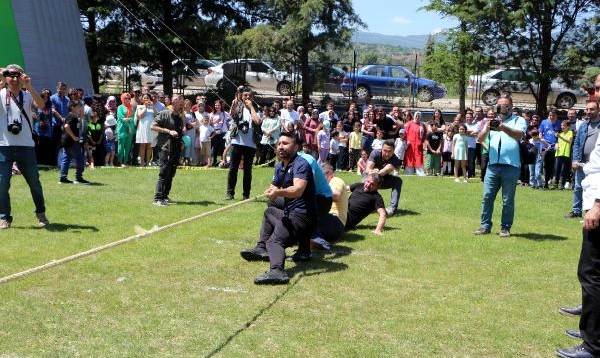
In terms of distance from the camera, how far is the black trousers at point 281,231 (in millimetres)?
6924

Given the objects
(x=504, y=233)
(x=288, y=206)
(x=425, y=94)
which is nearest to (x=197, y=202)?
(x=288, y=206)

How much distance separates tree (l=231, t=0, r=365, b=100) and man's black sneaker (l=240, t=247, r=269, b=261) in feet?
60.0

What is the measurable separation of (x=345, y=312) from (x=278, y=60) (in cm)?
2148

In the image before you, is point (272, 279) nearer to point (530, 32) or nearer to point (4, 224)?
point (4, 224)

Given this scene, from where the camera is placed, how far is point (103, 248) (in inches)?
293

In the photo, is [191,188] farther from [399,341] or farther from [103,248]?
[399,341]

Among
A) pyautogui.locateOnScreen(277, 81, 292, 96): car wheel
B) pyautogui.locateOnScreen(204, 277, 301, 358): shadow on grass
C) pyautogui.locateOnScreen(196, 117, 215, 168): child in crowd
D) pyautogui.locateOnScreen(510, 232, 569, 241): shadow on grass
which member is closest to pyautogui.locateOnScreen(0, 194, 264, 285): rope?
pyautogui.locateOnScreen(204, 277, 301, 358): shadow on grass

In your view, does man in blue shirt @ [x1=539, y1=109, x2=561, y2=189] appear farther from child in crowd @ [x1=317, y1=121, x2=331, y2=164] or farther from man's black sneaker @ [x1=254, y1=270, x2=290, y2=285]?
man's black sneaker @ [x1=254, y1=270, x2=290, y2=285]

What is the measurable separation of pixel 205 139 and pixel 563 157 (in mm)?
9018

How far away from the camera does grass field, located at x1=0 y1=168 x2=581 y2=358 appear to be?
16.8 feet

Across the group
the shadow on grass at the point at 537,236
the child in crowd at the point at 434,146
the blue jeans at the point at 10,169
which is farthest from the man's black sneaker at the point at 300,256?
the child in crowd at the point at 434,146

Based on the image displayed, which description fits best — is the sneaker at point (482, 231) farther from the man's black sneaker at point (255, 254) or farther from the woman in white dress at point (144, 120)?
the woman in white dress at point (144, 120)

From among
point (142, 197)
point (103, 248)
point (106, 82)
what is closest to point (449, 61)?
point (106, 82)

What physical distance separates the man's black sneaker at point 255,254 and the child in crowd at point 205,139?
1102cm
